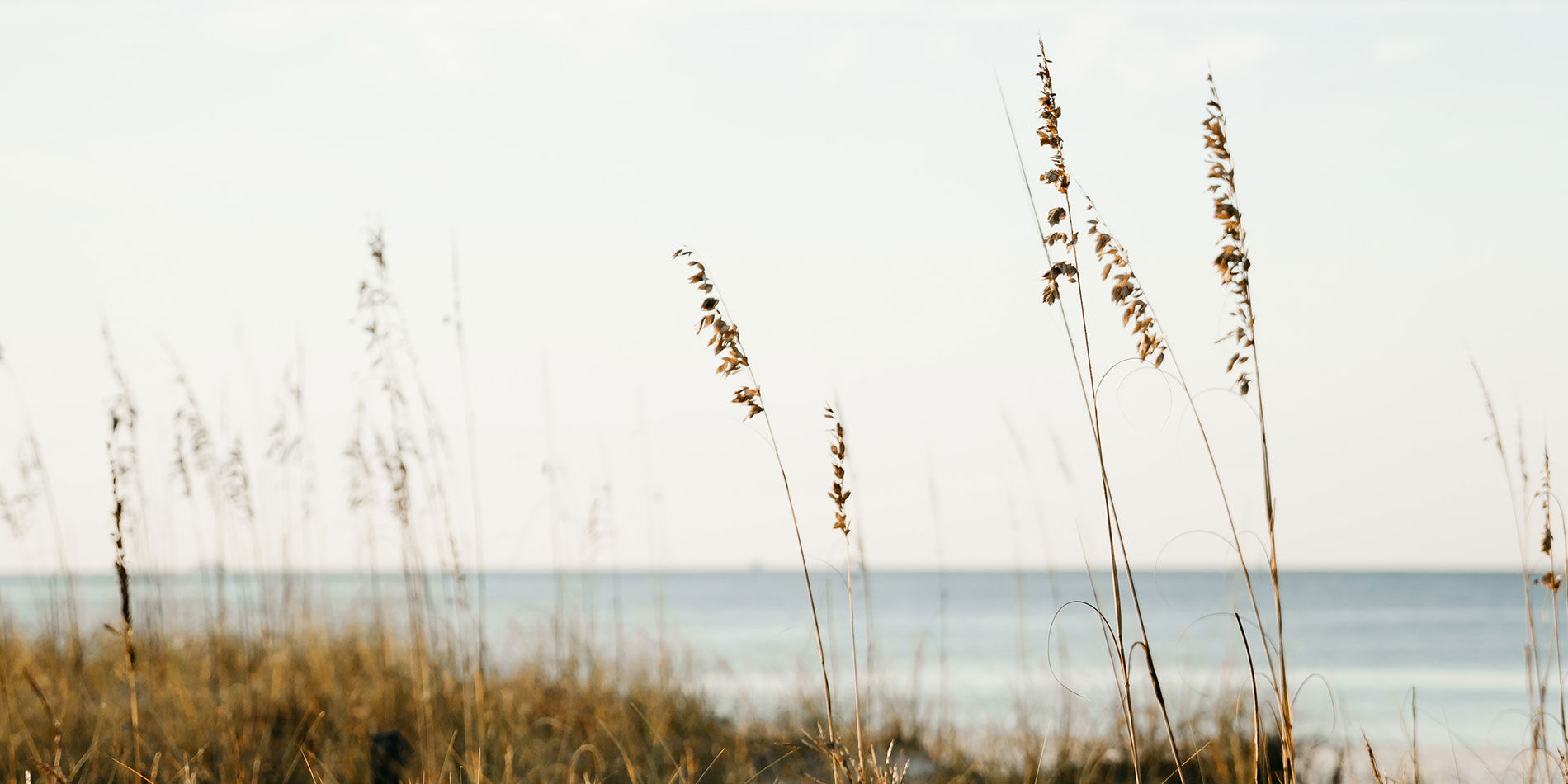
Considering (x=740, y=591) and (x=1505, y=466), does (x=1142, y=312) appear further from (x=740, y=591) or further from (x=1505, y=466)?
(x=740, y=591)

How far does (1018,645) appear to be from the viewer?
410 inches

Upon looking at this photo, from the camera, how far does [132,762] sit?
3.28 meters

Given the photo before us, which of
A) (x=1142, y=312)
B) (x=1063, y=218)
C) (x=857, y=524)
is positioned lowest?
(x=857, y=524)

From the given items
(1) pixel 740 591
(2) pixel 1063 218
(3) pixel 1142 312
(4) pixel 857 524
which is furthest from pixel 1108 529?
(1) pixel 740 591

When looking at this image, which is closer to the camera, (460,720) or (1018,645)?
(460,720)

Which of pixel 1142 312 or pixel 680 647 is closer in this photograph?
pixel 1142 312

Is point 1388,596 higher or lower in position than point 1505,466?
lower

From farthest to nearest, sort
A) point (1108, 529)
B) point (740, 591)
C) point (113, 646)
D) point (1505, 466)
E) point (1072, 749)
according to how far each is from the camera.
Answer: point (740, 591)
point (113, 646)
point (1072, 749)
point (1505, 466)
point (1108, 529)

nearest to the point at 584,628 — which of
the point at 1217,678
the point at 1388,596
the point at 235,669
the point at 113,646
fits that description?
the point at 235,669

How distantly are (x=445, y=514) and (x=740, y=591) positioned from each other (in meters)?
45.4

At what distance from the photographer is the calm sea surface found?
Result: 14.5 feet

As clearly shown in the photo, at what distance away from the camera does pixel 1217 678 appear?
5262 millimetres

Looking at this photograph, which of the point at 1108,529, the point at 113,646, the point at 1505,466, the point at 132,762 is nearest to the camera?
the point at 1108,529

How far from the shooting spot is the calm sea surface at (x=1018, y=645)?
14.5ft
